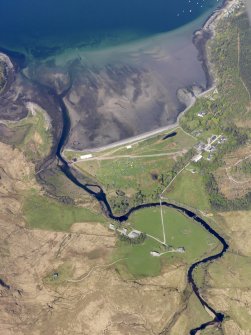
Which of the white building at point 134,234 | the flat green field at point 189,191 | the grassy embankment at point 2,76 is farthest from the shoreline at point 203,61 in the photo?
the grassy embankment at point 2,76

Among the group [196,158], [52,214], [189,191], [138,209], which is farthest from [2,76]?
[189,191]

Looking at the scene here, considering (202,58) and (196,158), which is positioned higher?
(202,58)

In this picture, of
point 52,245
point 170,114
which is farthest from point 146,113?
point 52,245

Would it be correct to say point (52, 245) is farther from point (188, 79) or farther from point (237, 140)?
point (188, 79)

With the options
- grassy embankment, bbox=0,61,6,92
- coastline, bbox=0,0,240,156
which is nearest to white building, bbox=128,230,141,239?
coastline, bbox=0,0,240,156

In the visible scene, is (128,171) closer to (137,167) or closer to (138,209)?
(137,167)

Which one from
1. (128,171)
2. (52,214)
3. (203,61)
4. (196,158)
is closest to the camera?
(52,214)
